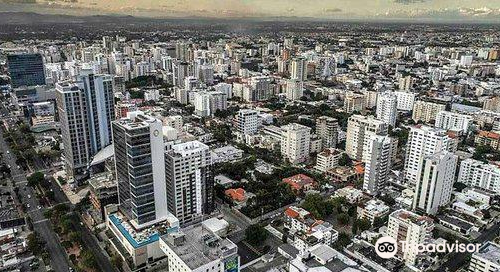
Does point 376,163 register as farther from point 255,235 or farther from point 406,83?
point 406,83

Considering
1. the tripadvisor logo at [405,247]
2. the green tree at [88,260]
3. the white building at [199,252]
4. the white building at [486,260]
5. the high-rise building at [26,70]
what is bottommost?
the green tree at [88,260]

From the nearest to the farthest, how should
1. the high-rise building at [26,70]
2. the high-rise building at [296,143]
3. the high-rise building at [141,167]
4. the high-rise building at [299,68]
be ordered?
the high-rise building at [141,167] → the high-rise building at [296,143] → the high-rise building at [26,70] → the high-rise building at [299,68]

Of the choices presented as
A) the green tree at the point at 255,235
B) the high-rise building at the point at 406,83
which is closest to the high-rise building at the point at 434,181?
the green tree at the point at 255,235

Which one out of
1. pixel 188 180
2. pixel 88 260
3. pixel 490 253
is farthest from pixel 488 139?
pixel 88 260

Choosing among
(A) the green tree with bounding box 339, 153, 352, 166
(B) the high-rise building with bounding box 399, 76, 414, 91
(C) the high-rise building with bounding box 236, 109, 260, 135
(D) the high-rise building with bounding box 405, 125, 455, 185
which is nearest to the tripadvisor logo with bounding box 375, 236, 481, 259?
(D) the high-rise building with bounding box 405, 125, 455, 185

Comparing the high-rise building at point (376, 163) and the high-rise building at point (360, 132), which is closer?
the high-rise building at point (376, 163)

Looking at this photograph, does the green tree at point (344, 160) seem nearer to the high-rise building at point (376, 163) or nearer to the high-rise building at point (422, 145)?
the high-rise building at point (376, 163)
